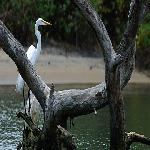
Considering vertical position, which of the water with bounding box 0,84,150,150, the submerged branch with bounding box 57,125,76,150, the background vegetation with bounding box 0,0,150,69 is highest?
the background vegetation with bounding box 0,0,150,69

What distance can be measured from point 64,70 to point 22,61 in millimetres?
15668

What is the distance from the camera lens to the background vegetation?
89.3ft

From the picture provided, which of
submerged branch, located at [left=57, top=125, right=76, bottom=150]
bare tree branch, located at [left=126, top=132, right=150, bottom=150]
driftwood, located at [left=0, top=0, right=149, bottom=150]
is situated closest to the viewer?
driftwood, located at [left=0, top=0, right=149, bottom=150]

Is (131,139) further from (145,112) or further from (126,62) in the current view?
(145,112)

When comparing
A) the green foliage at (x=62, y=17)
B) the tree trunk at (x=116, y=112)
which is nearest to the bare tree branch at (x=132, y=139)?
the tree trunk at (x=116, y=112)

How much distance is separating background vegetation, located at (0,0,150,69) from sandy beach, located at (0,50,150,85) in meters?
1.27

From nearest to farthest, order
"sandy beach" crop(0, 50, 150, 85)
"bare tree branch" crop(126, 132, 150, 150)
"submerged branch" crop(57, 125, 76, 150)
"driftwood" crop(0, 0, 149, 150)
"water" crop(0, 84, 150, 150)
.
→ "driftwood" crop(0, 0, 149, 150) → "bare tree branch" crop(126, 132, 150, 150) → "submerged branch" crop(57, 125, 76, 150) → "water" crop(0, 84, 150, 150) → "sandy beach" crop(0, 50, 150, 85)

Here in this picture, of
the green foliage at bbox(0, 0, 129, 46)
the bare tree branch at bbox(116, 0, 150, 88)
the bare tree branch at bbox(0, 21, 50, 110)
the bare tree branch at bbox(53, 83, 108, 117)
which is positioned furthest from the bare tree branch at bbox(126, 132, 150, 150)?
the green foliage at bbox(0, 0, 129, 46)

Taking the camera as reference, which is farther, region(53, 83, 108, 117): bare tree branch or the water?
the water

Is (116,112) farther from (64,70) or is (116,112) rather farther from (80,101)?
(64,70)

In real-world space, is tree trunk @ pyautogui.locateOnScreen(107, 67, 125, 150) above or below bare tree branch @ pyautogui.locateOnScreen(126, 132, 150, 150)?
above

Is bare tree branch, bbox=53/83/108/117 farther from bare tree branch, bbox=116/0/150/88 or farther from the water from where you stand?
the water

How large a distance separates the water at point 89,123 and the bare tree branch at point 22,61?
2.77 m

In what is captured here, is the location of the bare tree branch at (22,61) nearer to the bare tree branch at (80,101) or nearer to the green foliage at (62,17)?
the bare tree branch at (80,101)
